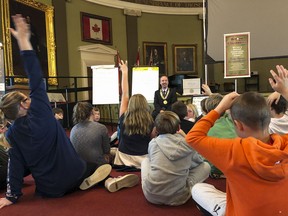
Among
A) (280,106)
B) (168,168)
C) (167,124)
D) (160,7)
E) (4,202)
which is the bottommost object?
(4,202)

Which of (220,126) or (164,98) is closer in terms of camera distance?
(220,126)

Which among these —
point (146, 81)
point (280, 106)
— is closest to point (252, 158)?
point (280, 106)

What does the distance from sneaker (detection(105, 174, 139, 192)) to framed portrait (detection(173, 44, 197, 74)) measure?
1030 centimetres

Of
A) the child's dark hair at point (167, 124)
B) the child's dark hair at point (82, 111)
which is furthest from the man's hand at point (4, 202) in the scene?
the child's dark hair at point (167, 124)

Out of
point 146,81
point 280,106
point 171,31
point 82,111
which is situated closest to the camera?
point 280,106

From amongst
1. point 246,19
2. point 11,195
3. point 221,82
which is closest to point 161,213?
point 11,195

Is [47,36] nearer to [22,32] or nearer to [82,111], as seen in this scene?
[82,111]

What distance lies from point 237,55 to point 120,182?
3.36 metres

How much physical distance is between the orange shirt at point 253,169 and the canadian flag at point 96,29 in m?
9.73

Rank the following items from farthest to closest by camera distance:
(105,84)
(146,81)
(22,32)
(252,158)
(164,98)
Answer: (146,81) → (105,84) → (164,98) → (22,32) → (252,158)

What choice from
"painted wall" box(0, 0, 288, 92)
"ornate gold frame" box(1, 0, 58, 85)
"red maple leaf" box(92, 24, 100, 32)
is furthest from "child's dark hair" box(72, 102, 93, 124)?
A: "red maple leaf" box(92, 24, 100, 32)

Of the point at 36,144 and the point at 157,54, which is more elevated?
the point at 157,54

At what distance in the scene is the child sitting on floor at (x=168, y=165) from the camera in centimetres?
241

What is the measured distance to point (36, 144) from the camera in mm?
2602
